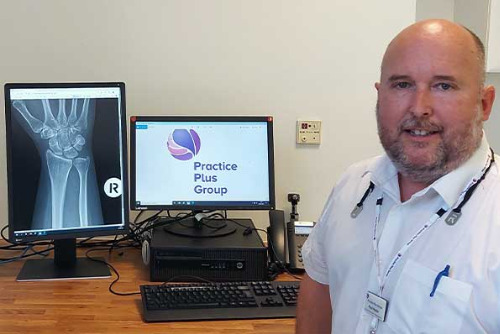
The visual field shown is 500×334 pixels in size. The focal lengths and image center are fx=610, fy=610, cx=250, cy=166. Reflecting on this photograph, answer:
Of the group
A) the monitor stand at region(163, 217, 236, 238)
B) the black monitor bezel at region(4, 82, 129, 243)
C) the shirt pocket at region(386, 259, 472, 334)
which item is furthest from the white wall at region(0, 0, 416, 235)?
the shirt pocket at region(386, 259, 472, 334)

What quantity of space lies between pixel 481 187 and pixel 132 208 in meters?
1.20

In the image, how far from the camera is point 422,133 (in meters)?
1.30

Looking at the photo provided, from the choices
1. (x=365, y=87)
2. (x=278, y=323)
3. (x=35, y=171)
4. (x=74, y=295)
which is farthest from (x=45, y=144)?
(x=365, y=87)

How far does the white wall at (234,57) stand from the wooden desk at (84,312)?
0.59 metres

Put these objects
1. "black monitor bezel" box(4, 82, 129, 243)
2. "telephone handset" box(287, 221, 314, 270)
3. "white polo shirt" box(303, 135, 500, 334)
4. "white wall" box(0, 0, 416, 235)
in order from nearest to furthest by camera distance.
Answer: "white polo shirt" box(303, 135, 500, 334), "black monitor bezel" box(4, 82, 129, 243), "telephone handset" box(287, 221, 314, 270), "white wall" box(0, 0, 416, 235)

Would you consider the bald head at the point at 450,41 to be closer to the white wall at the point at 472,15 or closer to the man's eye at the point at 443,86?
the man's eye at the point at 443,86

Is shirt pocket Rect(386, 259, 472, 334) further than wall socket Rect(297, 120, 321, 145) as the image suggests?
No

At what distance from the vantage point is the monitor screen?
6.84 ft

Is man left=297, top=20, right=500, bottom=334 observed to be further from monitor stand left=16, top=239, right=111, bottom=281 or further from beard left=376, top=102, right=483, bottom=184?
monitor stand left=16, top=239, right=111, bottom=281

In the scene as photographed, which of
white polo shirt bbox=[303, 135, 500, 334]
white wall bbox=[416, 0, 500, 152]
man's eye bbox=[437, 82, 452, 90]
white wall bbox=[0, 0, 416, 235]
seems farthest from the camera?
white wall bbox=[416, 0, 500, 152]

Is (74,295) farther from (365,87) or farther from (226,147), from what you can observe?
(365,87)

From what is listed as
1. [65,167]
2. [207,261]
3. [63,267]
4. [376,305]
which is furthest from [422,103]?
[63,267]

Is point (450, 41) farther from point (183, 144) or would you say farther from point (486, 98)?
point (183, 144)

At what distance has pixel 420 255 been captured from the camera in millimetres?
1269
